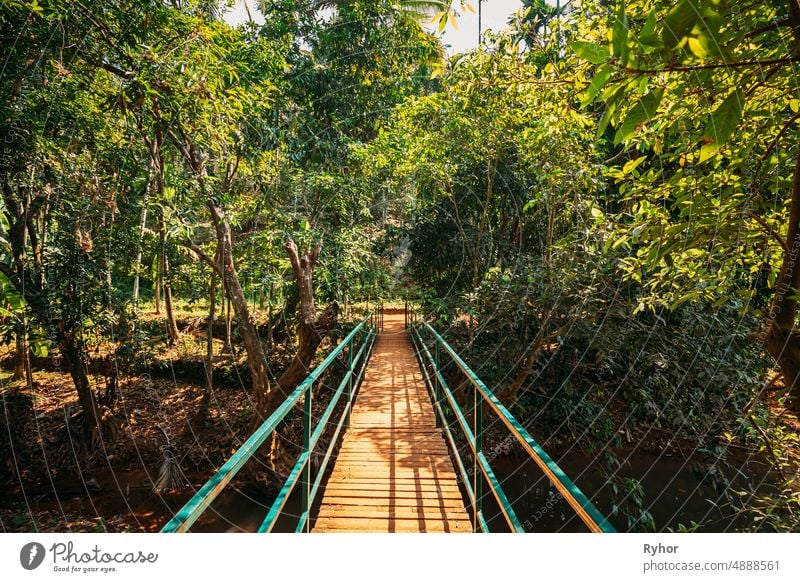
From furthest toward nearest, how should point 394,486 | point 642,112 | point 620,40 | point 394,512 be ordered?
1. point 394,486
2. point 394,512
3. point 642,112
4. point 620,40

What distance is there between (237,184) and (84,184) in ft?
7.30

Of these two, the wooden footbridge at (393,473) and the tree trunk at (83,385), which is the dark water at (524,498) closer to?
the tree trunk at (83,385)

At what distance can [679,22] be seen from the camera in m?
0.89

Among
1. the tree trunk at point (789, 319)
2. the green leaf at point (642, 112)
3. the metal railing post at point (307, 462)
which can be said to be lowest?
the metal railing post at point (307, 462)

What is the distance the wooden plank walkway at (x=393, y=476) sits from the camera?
2258 millimetres

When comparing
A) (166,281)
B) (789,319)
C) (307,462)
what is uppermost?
(166,281)

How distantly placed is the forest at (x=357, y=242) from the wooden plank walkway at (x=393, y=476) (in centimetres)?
188

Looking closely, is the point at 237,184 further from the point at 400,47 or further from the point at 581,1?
the point at 581,1

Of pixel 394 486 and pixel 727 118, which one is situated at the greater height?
pixel 727 118

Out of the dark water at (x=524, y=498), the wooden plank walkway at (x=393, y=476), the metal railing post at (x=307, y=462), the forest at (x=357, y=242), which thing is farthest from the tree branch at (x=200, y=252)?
the metal railing post at (x=307, y=462)
